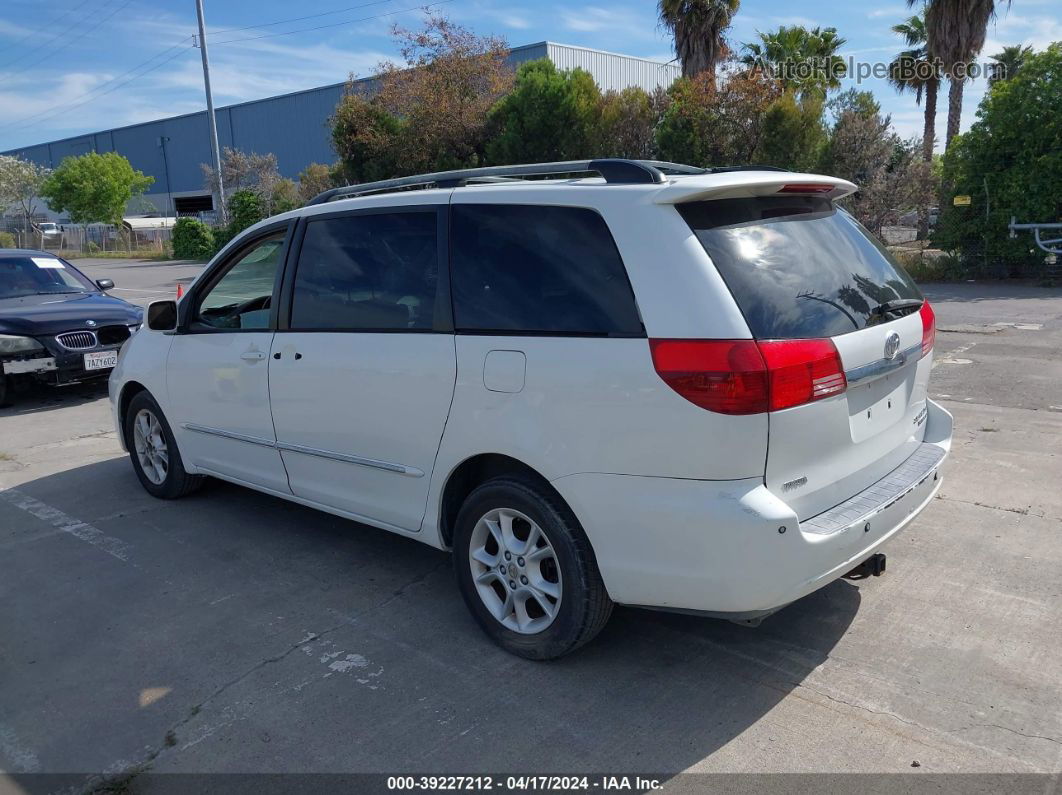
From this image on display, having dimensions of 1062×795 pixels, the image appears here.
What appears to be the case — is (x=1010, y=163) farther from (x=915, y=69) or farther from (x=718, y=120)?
(x=915, y=69)

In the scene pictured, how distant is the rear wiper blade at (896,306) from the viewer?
353 centimetres

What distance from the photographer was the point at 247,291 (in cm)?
574

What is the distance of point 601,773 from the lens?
114 inches

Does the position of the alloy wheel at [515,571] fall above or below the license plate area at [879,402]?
below

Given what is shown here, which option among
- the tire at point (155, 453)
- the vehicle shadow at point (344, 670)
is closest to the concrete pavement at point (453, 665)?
the vehicle shadow at point (344, 670)

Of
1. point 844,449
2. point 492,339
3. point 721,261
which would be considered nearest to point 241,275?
point 492,339

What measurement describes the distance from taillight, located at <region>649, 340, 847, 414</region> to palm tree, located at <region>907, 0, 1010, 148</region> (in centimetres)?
2636

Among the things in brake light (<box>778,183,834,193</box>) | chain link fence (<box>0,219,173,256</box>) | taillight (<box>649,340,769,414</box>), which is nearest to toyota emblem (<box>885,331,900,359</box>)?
brake light (<box>778,183,834,193</box>)

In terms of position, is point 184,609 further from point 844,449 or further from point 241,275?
point 844,449

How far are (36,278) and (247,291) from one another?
19.8 feet

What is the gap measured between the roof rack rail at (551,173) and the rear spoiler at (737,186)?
132 mm

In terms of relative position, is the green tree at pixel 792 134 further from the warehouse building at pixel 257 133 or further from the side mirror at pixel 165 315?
the side mirror at pixel 165 315

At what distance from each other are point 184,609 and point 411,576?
1.09 metres

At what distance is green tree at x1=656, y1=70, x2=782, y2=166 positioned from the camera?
20.8 metres
